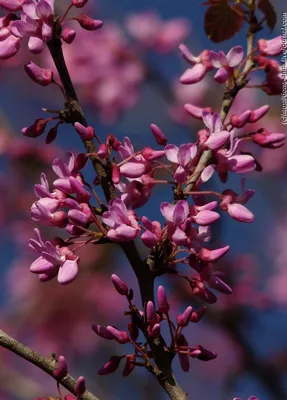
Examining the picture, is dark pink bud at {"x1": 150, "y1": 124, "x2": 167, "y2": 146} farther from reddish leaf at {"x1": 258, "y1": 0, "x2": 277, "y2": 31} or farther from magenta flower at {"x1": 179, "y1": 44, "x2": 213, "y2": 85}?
reddish leaf at {"x1": 258, "y1": 0, "x2": 277, "y2": 31}

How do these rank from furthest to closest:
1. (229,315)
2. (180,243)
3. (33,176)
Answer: (33,176) < (229,315) < (180,243)

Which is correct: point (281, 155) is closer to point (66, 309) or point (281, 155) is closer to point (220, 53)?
point (66, 309)

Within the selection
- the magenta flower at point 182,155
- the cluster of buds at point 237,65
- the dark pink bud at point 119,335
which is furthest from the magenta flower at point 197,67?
the dark pink bud at point 119,335

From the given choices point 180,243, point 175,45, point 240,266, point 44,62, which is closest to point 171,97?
point 240,266

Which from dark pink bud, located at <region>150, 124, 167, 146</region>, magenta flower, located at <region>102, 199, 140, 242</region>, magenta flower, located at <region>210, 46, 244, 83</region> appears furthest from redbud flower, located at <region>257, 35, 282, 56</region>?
magenta flower, located at <region>102, 199, 140, 242</region>

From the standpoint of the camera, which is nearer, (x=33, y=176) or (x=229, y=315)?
(x=229, y=315)

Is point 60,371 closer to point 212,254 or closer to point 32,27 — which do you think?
point 212,254

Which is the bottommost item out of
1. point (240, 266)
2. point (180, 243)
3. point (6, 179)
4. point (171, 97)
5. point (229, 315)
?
point (6, 179)
